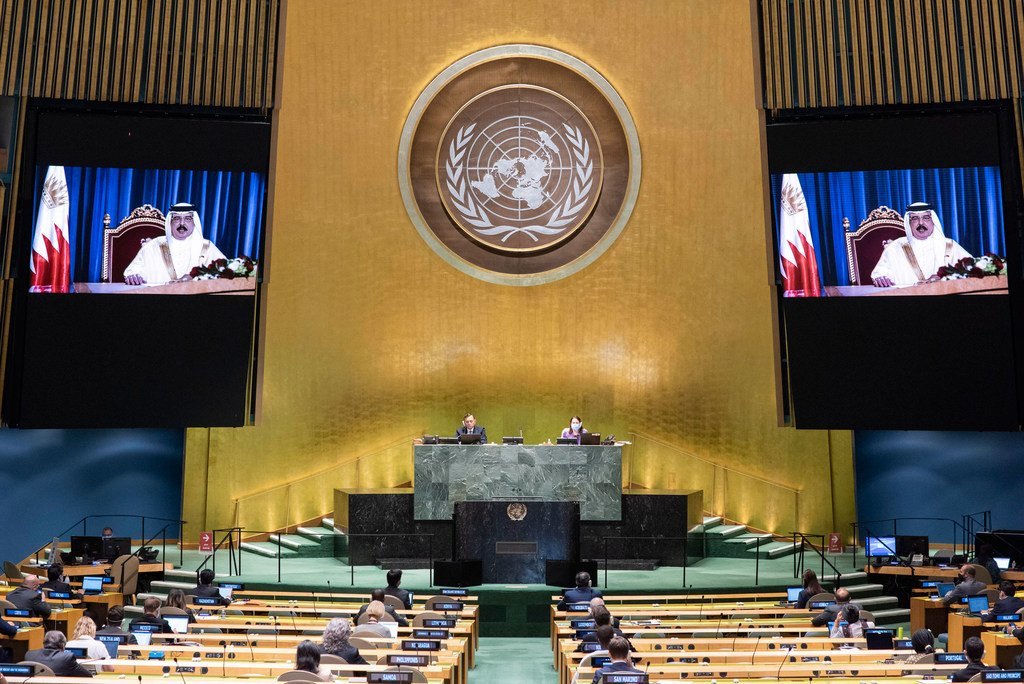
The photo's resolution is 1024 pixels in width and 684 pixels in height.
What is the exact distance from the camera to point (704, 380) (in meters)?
17.2

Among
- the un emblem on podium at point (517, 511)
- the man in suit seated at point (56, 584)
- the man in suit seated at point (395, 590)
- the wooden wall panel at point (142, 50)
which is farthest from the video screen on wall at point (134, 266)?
the man in suit seated at point (395, 590)

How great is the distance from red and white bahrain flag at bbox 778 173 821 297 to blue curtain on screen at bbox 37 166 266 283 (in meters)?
6.78

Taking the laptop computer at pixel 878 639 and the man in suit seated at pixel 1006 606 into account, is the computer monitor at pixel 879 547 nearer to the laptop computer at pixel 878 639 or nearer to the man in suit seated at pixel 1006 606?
the man in suit seated at pixel 1006 606

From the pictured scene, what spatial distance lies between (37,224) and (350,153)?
4.47m

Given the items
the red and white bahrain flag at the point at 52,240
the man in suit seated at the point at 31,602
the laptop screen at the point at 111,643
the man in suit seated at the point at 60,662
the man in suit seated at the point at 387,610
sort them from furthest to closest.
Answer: the red and white bahrain flag at the point at 52,240, the man in suit seated at the point at 31,602, the man in suit seated at the point at 387,610, the laptop screen at the point at 111,643, the man in suit seated at the point at 60,662

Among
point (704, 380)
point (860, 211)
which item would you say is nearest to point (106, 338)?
point (704, 380)

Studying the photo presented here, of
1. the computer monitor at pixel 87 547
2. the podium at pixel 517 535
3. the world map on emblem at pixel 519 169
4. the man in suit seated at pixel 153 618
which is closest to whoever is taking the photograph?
the man in suit seated at pixel 153 618

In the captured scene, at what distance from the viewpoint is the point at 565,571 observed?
1309cm

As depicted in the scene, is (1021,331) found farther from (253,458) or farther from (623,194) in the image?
(253,458)

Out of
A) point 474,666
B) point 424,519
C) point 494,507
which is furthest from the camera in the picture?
point 424,519

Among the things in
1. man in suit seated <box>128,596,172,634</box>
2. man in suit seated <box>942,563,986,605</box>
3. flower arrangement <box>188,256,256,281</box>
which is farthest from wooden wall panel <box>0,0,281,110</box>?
man in suit seated <box>942,563,986,605</box>

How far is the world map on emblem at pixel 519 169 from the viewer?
1752cm

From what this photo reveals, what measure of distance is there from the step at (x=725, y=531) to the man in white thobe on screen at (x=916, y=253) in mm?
3829

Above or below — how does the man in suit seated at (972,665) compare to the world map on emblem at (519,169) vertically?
below
